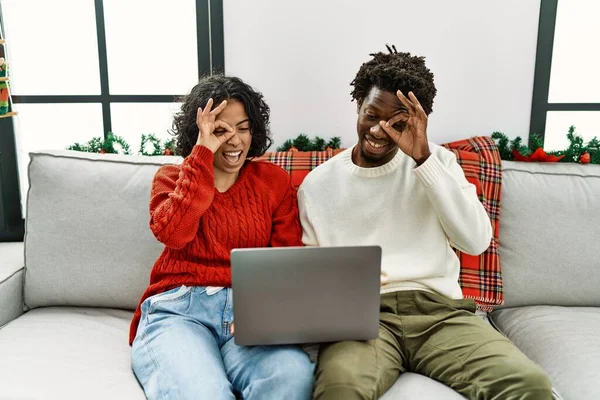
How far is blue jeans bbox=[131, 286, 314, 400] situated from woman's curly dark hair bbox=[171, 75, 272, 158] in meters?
0.42

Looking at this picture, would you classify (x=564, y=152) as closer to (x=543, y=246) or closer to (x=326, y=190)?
(x=543, y=246)

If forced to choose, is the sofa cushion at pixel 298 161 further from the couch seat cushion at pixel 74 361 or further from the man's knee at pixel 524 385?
the man's knee at pixel 524 385

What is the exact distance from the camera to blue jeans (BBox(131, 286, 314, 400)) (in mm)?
1036

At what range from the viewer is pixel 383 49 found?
176 cm

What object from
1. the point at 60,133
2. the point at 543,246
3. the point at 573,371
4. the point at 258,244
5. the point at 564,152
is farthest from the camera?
the point at 60,133

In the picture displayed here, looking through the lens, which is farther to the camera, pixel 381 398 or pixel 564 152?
pixel 564 152

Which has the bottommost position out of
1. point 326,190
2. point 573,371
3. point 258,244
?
point 573,371

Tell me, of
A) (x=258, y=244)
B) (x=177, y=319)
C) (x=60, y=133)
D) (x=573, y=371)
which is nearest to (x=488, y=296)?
(x=573, y=371)

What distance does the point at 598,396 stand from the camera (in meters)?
1.08

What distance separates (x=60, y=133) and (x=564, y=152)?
1894mm

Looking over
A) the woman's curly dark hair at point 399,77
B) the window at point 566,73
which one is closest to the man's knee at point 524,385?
the woman's curly dark hair at point 399,77

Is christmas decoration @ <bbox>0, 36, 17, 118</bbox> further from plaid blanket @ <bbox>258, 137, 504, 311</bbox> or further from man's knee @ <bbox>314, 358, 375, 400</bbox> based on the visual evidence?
man's knee @ <bbox>314, 358, 375, 400</bbox>

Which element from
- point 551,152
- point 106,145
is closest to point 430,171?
point 551,152

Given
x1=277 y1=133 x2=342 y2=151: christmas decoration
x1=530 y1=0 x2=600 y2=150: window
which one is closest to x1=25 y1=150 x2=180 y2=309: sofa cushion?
x1=277 y1=133 x2=342 y2=151: christmas decoration
